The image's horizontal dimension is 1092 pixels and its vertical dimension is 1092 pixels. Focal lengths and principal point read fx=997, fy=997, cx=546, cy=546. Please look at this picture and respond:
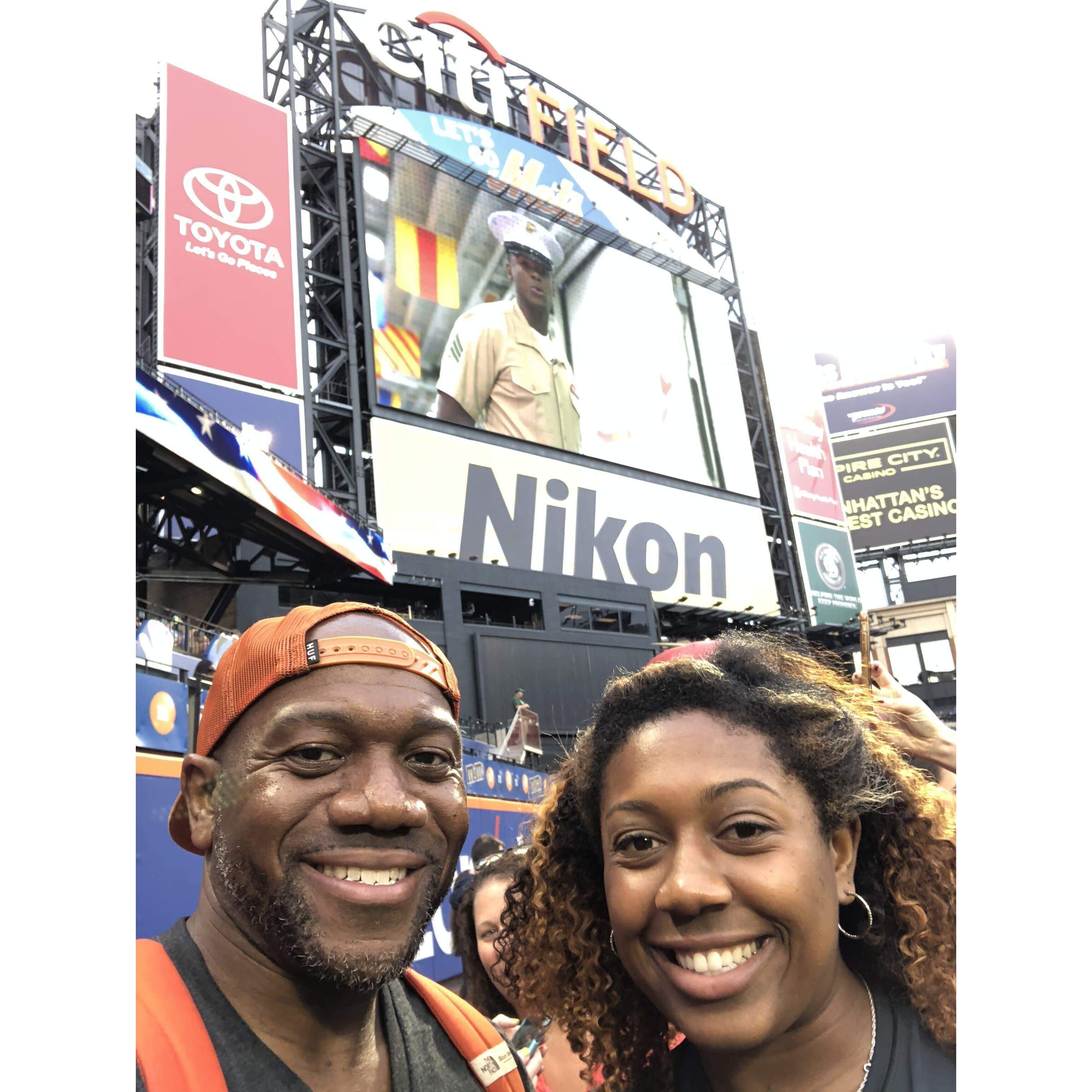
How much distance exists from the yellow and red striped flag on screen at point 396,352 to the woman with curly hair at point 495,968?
2073cm

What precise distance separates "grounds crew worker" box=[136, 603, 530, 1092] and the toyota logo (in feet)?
72.2

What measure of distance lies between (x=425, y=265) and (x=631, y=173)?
483 inches

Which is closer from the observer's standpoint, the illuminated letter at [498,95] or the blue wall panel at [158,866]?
the blue wall panel at [158,866]

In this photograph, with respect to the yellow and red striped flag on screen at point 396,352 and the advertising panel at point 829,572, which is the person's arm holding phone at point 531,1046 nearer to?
the yellow and red striped flag on screen at point 396,352

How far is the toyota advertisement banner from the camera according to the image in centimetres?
2084

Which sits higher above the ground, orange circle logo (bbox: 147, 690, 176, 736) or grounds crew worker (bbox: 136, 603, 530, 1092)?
orange circle logo (bbox: 147, 690, 176, 736)

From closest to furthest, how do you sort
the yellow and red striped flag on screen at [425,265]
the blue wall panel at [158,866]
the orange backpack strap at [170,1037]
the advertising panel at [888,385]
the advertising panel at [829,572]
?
the orange backpack strap at [170,1037]
the blue wall panel at [158,866]
the yellow and red striped flag on screen at [425,265]
the advertising panel at [829,572]
the advertising panel at [888,385]

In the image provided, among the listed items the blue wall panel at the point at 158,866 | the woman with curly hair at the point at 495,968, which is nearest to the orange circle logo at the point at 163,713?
the blue wall panel at the point at 158,866

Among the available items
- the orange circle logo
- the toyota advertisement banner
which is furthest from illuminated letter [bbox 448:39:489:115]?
the orange circle logo

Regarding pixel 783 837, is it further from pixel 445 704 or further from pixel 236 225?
pixel 236 225

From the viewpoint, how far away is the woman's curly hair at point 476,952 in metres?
4.39

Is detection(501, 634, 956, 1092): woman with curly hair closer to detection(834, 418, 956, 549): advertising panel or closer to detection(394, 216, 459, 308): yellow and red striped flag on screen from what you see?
detection(394, 216, 459, 308): yellow and red striped flag on screen

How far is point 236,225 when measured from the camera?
22.1 meters
